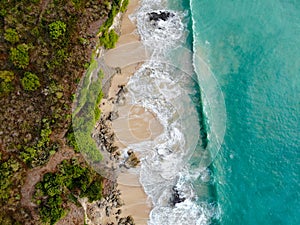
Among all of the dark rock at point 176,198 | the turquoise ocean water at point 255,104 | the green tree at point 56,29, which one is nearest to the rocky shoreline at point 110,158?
the green tree at point 56,29

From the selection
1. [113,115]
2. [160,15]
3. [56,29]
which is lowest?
[113,115]

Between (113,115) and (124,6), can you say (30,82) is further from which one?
(124,6)

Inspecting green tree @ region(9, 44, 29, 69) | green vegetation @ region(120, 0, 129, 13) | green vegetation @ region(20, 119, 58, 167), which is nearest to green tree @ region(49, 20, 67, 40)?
green tree @ region(9, 44, 29, 69)

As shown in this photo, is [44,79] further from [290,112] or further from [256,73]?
[290,112]

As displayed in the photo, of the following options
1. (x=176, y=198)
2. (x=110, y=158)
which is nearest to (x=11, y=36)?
(x=110, y=158)

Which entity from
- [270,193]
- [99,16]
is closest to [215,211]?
[270,193]

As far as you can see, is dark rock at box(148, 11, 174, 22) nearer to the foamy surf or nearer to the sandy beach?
the foamy surf

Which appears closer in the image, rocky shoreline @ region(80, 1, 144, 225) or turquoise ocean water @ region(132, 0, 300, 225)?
rocky shoreline @ region(80, 1, 144, 225)
